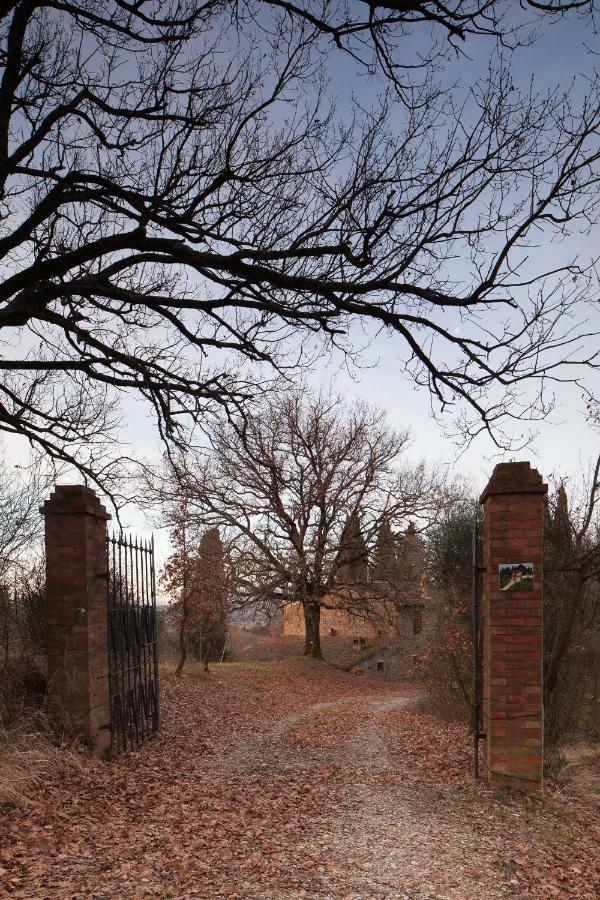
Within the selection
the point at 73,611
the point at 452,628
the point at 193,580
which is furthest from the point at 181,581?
the point at 73,611

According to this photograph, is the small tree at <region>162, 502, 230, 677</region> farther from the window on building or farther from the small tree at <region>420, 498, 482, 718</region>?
the window on building

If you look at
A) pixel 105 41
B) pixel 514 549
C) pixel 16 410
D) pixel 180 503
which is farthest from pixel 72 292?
pixel 180 503

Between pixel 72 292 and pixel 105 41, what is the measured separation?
91.7 inches

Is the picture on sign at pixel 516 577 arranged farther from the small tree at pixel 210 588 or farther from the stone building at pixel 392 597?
the stone building at pixel 392 597

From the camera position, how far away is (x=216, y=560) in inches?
862

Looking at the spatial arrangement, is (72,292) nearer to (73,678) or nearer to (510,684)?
(73,678)

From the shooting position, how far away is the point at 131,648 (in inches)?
377

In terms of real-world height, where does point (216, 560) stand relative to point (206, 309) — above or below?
below

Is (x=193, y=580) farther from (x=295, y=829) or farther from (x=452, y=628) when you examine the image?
(x=295, y=829)

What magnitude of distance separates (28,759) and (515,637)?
4.70 metres

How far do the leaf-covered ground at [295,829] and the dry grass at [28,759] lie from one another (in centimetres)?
9

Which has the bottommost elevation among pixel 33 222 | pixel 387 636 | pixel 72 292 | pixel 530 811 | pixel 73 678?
pixel 387 636

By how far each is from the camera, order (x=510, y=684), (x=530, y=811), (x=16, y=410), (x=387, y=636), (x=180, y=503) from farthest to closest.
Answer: (x=387, y=636)
(x=180, y=503)
(x=16, y=410)
(x=510, y=684)
(x=530, y=811)

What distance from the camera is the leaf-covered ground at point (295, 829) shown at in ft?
16.0
